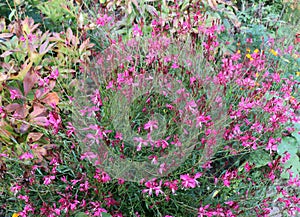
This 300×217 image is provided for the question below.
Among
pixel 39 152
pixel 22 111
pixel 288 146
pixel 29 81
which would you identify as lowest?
pixel 288 146

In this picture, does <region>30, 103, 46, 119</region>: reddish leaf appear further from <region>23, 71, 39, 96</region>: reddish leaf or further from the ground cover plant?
<region>23, 71, 39, 96</region>: reddish leaf

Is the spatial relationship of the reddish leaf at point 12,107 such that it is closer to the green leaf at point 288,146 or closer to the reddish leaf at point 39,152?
the reddish leaf at point 39,152

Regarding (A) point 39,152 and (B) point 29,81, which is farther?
(B) point 29,81

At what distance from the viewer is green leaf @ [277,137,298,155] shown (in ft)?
8.26

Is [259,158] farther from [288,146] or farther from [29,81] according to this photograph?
[29,81]

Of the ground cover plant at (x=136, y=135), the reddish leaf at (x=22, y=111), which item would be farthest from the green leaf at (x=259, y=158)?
the reddish leaf at (x=22, y=111)

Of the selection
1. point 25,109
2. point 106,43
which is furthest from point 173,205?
point 106,43

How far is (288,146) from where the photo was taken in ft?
8.35

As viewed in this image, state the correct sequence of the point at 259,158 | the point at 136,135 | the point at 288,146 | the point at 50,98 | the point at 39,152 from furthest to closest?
the point at 288,146 → the point at 259,158 → the point at 50,98 → the point at 39,152 → the point at 136,135

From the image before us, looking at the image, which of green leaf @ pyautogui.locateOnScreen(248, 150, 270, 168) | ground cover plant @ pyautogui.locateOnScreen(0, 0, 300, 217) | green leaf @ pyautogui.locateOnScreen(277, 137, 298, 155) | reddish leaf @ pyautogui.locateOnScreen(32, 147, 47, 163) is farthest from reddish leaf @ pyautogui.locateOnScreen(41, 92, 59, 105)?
green leaf @ pyautogui.locateOnScreen(277, 137, 298, 155)

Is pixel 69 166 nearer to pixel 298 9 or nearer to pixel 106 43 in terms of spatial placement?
pixel 106 43

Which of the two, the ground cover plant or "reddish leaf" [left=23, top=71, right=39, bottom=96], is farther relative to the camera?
"reddish leaf" [left=23, top=71, right=39, bottom=96]

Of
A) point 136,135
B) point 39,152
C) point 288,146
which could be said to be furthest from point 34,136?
point 288,146

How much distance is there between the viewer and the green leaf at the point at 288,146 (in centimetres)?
252
